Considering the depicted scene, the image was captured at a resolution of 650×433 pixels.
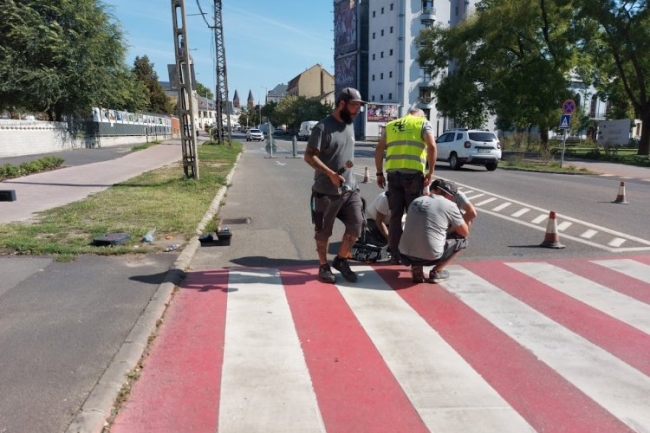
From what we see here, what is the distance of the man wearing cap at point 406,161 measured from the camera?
5609 mm

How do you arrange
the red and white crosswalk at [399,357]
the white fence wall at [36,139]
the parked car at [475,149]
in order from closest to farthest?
the red and white crosswalk at [399,357]
the parked car at [475,149]
the white fence wall at [36,139]

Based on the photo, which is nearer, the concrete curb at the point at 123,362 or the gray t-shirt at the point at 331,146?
the concrete curb at the point at 123,362

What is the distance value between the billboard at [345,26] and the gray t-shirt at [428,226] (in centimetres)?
8124

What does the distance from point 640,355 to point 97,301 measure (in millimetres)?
4696

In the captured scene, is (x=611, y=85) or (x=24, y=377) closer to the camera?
(x=24, y=377)

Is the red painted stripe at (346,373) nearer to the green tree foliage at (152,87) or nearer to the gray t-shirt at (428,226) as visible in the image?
the gray t-shirt at (428,226)

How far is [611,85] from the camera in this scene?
39438 millimetres

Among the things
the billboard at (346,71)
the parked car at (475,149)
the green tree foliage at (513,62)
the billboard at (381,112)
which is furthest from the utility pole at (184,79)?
the billboard at (346,71)

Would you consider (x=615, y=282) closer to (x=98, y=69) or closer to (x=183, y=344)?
(x=183, y=344)

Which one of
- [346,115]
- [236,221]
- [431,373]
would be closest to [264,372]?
[431,373]

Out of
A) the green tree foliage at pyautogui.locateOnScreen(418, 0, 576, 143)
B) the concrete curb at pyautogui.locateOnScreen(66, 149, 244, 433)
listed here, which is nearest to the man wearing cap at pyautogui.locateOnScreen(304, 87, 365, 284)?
the concrete curb at pyautogui.locateOnScreen(66, 149, 244, 433)

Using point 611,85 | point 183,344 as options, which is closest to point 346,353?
point 183,344

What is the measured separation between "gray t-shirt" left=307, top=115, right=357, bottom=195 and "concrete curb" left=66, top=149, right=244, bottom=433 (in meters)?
1.90

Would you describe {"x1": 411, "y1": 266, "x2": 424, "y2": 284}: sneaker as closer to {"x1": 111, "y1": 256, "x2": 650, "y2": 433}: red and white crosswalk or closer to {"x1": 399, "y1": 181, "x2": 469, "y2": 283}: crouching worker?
{"x1": 399, "y1": 181, "x2": 469, "y2": 283}: crouching worker
